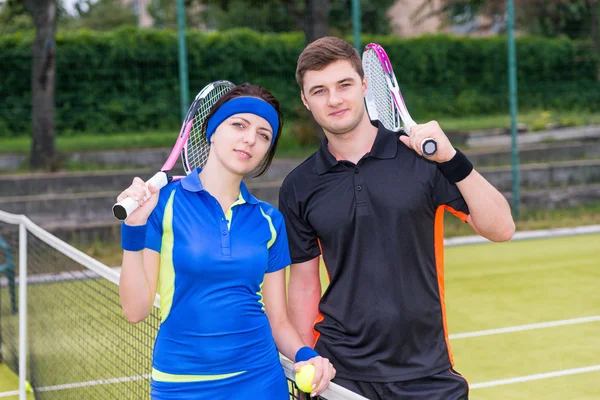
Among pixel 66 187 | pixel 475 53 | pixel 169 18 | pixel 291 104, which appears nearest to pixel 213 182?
pixel 66 187

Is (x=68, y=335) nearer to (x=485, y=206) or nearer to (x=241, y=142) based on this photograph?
(x=241, y=142)

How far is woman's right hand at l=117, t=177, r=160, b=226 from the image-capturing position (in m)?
2.47

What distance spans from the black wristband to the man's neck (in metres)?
0.34

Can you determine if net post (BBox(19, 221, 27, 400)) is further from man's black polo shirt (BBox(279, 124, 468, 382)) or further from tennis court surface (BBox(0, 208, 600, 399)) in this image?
man's black polo shirt (BBox(279, 124, 468, 382))

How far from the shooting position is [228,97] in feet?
9.30

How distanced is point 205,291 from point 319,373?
42 cm

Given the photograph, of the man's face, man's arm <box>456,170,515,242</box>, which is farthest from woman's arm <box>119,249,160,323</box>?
man's arm <box>456,170,515,242</box>

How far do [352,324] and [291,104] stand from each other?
10.6 metres

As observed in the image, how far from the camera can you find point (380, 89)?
3.62 m

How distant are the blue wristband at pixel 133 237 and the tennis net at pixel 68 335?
149cm

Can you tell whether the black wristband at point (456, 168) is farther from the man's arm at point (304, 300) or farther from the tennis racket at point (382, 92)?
the man's arm at point (304, 300)

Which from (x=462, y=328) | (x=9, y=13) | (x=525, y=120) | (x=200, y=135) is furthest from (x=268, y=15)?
(x=200, y=135)

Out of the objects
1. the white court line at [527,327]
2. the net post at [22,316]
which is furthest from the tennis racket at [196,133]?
the white court line at [527,327]

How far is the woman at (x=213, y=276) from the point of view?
8.51 feet
